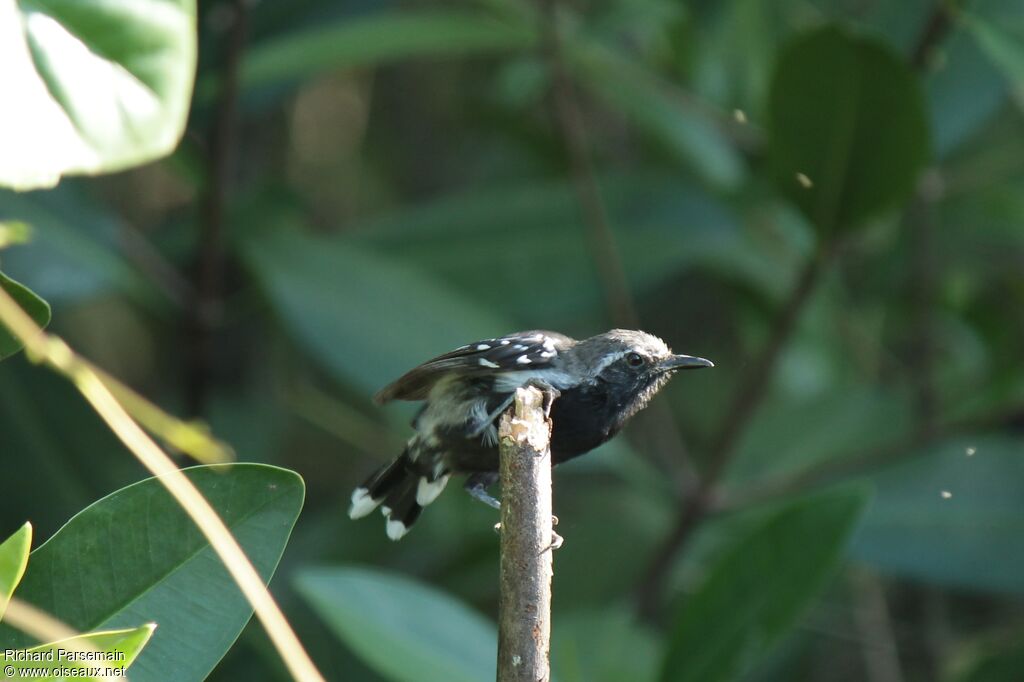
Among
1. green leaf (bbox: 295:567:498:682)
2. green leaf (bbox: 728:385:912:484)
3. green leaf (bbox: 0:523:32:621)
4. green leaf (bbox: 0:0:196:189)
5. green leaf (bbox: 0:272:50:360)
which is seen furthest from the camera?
green leaf (bbox: 728:385:912:484)

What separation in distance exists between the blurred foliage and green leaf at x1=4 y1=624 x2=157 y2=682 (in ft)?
6.09

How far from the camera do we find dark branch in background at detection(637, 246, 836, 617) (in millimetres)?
5066

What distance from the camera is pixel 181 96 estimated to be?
6.95 ft

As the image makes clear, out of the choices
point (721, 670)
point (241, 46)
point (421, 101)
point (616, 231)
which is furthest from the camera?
point (421, 101)

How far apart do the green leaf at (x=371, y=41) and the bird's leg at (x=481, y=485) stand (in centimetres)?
223

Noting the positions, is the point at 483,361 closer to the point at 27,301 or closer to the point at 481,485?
the point at 481,485

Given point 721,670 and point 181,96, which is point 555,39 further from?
Answer: point 181,96

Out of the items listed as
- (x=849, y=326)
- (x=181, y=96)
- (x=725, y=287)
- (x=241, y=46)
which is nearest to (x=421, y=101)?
(x=725, y=287)

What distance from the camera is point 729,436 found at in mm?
5273

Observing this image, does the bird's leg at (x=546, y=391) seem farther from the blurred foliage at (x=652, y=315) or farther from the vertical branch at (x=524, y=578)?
the blurred foliage at (x=652, y=315)

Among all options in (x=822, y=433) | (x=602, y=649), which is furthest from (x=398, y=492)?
(x=822, y=433)

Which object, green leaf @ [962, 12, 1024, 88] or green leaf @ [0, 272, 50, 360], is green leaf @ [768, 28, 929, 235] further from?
green leaf @ [0, 272, 50, 360]

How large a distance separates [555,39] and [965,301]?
282 cm

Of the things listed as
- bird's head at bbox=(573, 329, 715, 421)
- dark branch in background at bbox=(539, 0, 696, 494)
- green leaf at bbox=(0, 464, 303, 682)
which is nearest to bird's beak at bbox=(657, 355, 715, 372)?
bird's head at bbox=(573, 329, 715, 421)
